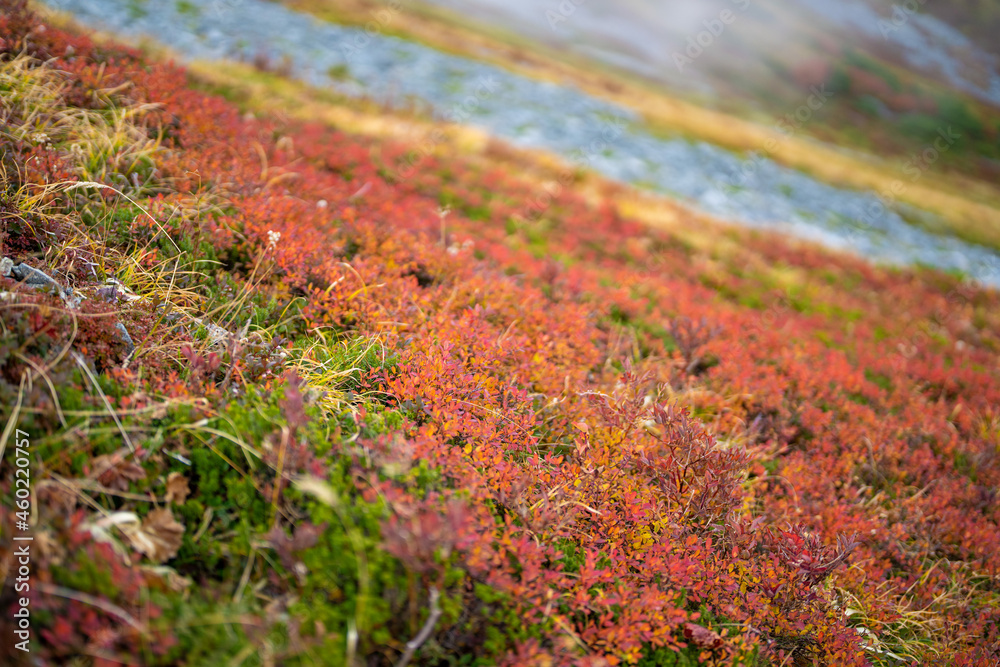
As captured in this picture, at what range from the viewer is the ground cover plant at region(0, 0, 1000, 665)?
7.67 feet

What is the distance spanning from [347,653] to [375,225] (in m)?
5.07

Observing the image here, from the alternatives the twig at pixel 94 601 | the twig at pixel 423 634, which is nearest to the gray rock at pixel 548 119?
the twig at pixel 423 634

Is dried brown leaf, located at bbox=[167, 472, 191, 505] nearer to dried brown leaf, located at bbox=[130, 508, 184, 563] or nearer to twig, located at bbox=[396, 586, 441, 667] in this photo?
dried brown leaf, located at bbox=[130, 508, 184, 563]

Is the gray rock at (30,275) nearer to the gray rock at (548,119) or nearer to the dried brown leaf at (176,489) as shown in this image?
the dried brown leaf at (176,489)

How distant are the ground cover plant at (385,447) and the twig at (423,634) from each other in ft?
0.10

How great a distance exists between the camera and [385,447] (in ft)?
9.82

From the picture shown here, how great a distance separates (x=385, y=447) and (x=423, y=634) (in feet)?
3.49

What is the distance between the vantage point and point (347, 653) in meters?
2.17

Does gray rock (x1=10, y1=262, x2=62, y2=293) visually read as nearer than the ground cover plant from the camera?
No

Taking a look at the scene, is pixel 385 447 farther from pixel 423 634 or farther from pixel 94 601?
pixel 94 601

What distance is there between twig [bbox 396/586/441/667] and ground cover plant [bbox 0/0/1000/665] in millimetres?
31

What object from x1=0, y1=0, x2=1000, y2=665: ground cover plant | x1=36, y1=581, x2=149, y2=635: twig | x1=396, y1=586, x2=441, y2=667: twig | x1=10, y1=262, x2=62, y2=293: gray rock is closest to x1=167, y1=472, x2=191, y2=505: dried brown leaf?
x1=0, y1=0, x2=1000, y2=665: ground cover plant

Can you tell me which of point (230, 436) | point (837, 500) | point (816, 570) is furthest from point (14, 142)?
point (837, 500)

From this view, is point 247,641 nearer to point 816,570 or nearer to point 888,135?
point 816,570
